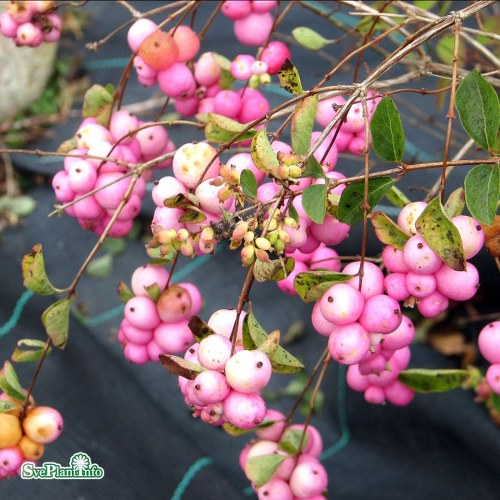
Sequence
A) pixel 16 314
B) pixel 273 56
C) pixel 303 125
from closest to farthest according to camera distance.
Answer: pixel 303 125
pixel 273 56
pixel 16 314

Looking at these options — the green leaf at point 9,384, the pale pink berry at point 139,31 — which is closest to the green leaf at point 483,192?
the pale pink berry at point 139,31

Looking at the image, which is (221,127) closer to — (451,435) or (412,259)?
(412,259)

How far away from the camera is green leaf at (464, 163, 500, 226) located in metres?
0.60

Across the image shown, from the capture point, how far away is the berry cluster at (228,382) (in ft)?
1.79

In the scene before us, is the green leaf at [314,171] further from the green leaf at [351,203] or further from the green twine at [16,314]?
the green twine at [16,314]

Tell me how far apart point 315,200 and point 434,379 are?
1.29 ft

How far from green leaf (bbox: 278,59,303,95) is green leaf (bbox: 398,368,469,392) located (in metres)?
0.41

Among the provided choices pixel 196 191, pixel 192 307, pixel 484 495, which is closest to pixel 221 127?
pixel 196 191

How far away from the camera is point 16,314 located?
1239 millimetres

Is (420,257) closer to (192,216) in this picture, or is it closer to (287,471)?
(192,216)

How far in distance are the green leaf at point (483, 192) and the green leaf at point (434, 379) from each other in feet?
0.98

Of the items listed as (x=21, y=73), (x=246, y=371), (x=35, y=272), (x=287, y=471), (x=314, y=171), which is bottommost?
(x=21, y=73)

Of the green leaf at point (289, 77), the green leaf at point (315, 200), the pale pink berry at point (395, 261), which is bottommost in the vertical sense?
the pale pink berry at point (395, 261)

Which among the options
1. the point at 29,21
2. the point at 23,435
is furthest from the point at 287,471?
the point at 29,21
